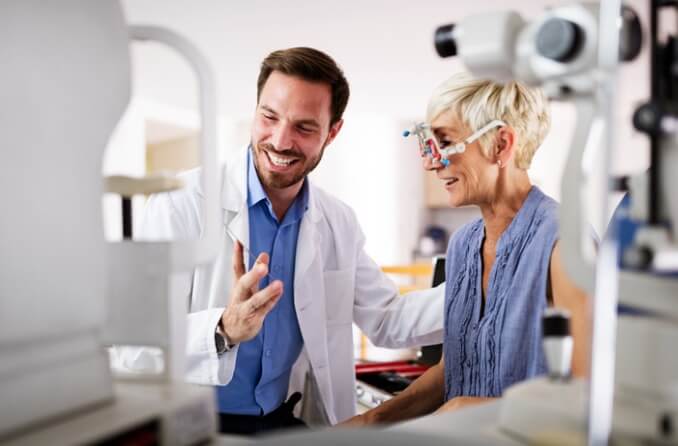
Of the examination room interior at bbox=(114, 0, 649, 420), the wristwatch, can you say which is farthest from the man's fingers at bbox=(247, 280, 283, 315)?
the examination room interior at bbox=(114, 0, 649, 420)

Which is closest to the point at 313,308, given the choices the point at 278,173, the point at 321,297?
the point at 321,297

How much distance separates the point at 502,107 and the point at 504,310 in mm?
420

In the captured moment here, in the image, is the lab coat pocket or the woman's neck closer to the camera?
the woman's neck

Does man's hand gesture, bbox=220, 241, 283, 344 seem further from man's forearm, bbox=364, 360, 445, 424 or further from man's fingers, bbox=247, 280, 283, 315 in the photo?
man's forearm, bbox=364, 360, 445, 424

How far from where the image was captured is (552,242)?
3.67 ft

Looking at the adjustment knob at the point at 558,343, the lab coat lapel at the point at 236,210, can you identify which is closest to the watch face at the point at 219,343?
the lab coat lapel at the point at 236,210

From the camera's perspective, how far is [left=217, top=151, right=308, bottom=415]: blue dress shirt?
157 centimetres

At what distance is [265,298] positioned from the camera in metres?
1.17

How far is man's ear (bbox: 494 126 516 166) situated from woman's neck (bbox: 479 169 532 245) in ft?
0.11

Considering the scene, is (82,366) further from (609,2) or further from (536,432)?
(609,2)

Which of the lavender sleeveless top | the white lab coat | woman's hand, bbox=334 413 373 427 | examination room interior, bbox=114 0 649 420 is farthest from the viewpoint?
examination room interior, bbox=114 0 649 420

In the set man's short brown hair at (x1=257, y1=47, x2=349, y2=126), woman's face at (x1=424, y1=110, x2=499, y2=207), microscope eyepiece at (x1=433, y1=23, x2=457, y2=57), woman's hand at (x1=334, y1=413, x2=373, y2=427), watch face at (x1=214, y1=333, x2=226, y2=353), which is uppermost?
man's short brown hair at (x1=257, y1=47, x2=349, y2=126)

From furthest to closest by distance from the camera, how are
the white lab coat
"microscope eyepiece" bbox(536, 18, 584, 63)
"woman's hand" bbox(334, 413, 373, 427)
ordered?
the white lab coat < "woman's hand" bbox(334, 413, 373, 427) < "microscope eyepiece" bbox(536, 18, 584, 63)

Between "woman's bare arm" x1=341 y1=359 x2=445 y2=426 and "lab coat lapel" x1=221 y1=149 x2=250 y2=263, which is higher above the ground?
"lab coat lapel" x1=221 y1=149 x2=250 y2=263
